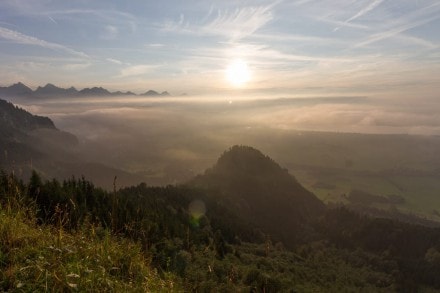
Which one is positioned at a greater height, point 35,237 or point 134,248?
point 35,237

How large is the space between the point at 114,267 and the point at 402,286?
698ft

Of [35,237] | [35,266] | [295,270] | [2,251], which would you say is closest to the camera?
[35,266]

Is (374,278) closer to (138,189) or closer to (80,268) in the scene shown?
(138,189)

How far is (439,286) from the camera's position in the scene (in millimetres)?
195500

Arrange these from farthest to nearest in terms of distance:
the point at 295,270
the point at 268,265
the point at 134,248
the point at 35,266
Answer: the point at 295,270
the point at 268,265
the point at 134,248
the point at 35,266

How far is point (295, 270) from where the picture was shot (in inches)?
4311

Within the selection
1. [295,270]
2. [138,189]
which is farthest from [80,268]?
[138,189]

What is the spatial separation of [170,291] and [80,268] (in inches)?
96.0

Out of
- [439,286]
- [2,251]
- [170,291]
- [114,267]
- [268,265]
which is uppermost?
[2,251]

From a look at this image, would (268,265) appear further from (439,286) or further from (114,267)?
(439,286)

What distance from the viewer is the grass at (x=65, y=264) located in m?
7.60

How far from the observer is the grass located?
7.60 meters

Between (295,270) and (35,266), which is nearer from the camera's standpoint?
(35,266)

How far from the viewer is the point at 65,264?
8.51 m
